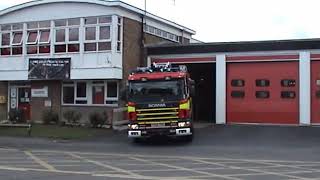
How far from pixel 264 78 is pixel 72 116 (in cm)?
1051

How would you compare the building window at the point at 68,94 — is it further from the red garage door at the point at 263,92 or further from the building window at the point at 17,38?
the red garage door at the point at 263,92

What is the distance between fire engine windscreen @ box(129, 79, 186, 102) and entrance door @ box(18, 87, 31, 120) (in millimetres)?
13752

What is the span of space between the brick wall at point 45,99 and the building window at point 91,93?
15.2 inches

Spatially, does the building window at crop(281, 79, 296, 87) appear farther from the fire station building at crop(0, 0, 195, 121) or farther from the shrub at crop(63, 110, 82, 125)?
the shrub at crop(63, 110, 82, 125)

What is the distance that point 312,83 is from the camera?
103 ft

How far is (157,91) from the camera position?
23453mm

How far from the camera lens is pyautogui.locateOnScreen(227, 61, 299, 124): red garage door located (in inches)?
1250

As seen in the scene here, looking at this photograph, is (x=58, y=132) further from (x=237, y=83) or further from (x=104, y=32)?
(x=237, y=83)

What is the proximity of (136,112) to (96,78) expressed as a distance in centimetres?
956

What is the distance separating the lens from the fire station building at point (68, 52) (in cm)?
3253

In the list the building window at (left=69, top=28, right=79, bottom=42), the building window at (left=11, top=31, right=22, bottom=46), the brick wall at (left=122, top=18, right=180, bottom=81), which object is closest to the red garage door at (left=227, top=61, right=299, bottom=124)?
the brick wall at (left=122, top=18, right=180, bottom=81)

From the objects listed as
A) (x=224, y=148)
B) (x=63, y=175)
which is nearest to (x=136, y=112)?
(x=224, y=148)

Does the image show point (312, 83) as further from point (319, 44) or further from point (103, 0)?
point (103, 0)

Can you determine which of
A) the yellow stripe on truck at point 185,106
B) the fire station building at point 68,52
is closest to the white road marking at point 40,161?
the yellow stripe on truck at point 185,106
